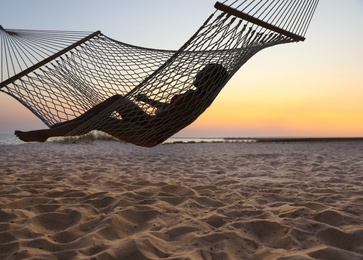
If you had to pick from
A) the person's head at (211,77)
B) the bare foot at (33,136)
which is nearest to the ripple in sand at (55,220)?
the bare foot at (33,136)

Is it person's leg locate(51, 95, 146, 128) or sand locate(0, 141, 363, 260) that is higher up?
person's leg locate(51, 95, 146, 128)

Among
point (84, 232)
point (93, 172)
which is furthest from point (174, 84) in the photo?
point (93, 172)

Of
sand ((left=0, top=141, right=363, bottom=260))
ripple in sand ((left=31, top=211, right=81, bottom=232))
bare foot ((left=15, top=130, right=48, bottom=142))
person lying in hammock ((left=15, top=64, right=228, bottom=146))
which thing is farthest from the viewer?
person lying in hammock ((left=15, top=64, right=228, bottom=146))

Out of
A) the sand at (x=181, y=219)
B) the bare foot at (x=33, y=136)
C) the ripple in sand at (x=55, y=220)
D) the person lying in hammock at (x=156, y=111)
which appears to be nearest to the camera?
the sand at (x=181, y=219)

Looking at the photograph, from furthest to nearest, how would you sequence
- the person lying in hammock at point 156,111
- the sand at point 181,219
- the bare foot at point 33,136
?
the person lying in hammock at point 156,111 < the bare foot at point 33,136 < the sand at point 181,219

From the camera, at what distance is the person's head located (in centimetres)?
235

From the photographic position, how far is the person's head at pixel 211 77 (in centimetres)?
235

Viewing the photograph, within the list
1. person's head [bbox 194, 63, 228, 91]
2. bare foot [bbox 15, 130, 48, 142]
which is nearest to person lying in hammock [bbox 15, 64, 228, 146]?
person's head [bbox 194, 63, 228, 91]

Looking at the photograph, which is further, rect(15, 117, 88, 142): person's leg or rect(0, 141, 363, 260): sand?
rect(15, 117, 88, 142): person's leg

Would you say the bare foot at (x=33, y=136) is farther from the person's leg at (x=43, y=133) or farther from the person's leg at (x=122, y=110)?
the person's leg at (x=122, y=110)

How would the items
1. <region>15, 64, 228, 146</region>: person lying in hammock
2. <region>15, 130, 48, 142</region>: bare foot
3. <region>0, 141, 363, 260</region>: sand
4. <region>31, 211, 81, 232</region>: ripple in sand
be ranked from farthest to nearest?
<region>15, 64, 228, 146</region>: person lying in hammock → <region>15, 130, 48, 142</region>: bare foot → <region>31, 211, 81, 232</region>: ripple in sand → <region>0, 141, 363, 260</region>: sand

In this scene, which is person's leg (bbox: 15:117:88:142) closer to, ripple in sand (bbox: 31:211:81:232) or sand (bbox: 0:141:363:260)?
sand (bbox: 0:141:363:260)

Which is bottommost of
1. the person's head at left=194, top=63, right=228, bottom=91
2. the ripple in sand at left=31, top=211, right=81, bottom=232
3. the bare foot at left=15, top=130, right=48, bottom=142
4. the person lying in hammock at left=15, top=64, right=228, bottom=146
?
the ripple in sand at left=31, top=211, right=81, bottom=232

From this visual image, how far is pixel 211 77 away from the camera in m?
2.36
